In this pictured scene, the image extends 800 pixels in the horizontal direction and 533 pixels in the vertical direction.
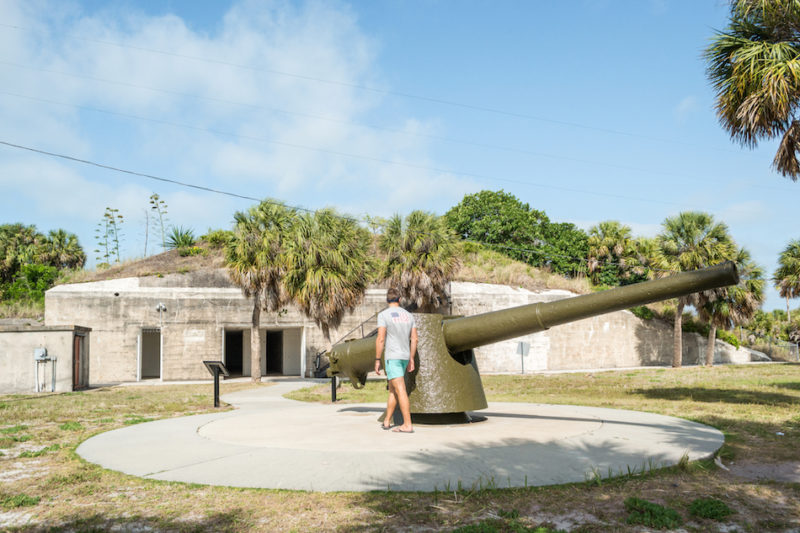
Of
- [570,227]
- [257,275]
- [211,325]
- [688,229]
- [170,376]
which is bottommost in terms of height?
[170,376]

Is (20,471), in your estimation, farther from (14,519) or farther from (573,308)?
(573,308)

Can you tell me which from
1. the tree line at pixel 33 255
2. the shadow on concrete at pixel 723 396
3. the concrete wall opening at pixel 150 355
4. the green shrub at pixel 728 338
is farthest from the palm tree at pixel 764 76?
the tree line at pixel 33 255

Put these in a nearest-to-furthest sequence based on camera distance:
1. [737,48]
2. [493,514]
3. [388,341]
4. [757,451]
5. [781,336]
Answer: [493,514] → [757,451] → [388,341] → [737,48] → [781,336]

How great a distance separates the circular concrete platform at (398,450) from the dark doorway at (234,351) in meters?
28.1

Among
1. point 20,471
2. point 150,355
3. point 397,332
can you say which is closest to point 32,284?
point 150,355

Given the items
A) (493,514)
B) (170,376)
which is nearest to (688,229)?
(170,376)

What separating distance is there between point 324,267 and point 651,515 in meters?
17.7

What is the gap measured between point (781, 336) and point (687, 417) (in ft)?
171

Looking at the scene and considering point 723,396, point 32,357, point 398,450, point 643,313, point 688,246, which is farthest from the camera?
point 643,313

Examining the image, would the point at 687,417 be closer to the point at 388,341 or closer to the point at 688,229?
the point at 388,341

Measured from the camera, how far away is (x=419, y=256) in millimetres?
26188

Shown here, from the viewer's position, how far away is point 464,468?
16.7 ft

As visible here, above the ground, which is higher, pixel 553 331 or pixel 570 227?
pixel 570 227

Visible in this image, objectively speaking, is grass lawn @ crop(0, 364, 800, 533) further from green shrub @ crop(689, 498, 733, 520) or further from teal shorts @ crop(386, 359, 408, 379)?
teal shorts @ crop(386, 359, 408, 379)
